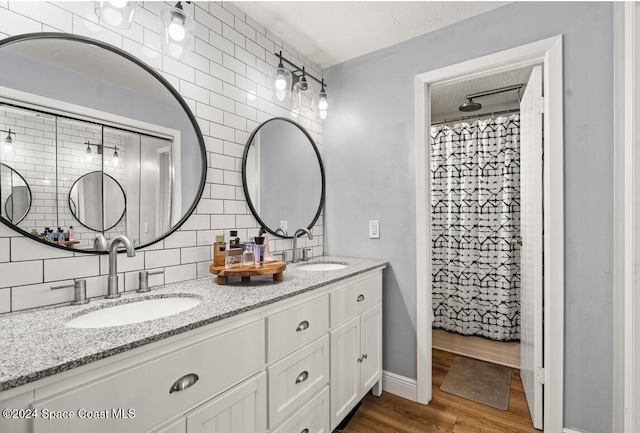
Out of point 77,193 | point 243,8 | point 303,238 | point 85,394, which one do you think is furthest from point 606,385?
point 243,8

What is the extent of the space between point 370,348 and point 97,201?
1660 mm

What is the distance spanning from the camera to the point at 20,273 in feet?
3.59

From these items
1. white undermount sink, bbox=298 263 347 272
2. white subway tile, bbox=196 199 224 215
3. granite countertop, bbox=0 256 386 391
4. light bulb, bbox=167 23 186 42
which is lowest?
white undermount sink, bbox=298 263 347 272

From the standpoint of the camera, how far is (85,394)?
0.75 m

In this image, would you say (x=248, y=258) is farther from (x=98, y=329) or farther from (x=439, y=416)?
(x=439, y=416)

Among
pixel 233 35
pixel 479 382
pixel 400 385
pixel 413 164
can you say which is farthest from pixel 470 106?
pixel 400 385

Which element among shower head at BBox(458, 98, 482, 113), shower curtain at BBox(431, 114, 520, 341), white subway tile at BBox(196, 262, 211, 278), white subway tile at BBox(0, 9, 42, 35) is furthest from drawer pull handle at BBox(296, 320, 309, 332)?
shower head at BBox(458, 98, 482, 113)

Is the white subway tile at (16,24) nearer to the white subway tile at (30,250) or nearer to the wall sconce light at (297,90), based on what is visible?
the white subway tile at (30,250)

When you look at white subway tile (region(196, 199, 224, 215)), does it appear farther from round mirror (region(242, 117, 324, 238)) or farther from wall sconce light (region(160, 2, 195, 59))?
wall sconce light (region(160, 2, 195, 59))

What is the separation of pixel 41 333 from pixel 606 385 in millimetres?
2337

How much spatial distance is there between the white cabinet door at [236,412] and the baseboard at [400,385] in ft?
4.09

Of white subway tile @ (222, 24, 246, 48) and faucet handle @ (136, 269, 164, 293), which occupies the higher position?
white subway tile @ (222, 24, 246, 48)

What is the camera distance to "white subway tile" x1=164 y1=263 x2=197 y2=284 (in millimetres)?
1516

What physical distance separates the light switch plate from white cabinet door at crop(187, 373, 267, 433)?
1.32 meters
